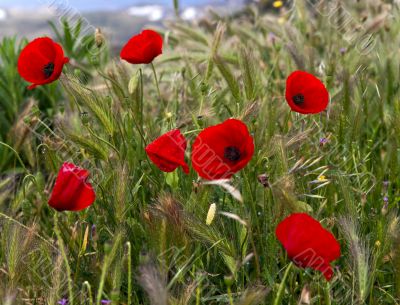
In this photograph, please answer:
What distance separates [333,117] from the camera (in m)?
1.93

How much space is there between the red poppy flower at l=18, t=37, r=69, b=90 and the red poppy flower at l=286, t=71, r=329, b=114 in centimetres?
56

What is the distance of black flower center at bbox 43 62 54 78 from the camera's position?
1.68 m

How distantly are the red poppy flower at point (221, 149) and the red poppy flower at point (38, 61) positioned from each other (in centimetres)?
50

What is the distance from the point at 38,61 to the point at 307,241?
2.75 ft

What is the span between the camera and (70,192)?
1.31 meters

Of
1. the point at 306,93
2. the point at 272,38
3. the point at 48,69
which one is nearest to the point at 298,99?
the point at 306,93

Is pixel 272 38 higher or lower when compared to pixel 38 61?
lower

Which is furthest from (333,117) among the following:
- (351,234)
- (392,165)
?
(351,234)

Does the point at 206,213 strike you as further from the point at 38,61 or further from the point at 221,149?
the point at 38,61

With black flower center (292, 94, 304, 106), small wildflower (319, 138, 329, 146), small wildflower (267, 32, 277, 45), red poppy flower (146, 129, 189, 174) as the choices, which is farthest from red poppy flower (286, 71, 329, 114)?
small wildflower (267, 32, 277, 45)

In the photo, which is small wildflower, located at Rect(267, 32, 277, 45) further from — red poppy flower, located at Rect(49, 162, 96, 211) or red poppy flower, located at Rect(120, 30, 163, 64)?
red poppy flower, located at Rect(49, 162, 96, 211)

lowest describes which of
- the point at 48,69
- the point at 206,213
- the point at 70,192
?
the point at 206,213

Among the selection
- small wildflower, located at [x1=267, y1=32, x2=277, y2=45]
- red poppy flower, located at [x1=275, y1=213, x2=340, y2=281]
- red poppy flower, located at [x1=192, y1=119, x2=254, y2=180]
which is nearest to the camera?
red poppy flower, located at [x1=275, y1=213, x2=340, y2=281]

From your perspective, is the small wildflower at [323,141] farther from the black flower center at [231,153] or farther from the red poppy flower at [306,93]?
the black flower center at [231,153]
